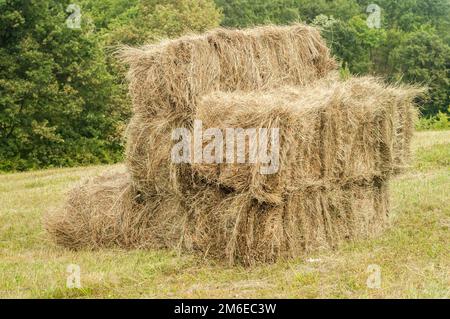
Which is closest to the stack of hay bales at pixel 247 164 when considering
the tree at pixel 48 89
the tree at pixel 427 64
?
the tree at pixel 48 89

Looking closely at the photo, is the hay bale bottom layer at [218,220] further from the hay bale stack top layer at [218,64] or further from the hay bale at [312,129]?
the hay bale stack top layer at [218,64]

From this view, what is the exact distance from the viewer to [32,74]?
3145 centimetres

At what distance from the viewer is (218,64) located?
36.3ft

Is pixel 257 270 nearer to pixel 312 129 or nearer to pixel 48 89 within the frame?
pixel 312 129

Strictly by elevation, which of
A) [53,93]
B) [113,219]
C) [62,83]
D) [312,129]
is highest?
[312,129]

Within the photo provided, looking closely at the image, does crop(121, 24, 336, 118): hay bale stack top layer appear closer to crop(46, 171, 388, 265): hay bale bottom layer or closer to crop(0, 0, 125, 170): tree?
crop(46, 171, 388, 265): hay bale bottom layer

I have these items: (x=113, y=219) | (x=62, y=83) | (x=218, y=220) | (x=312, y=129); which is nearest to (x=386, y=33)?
(x=62, y=83)

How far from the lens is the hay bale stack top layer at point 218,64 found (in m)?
10.5

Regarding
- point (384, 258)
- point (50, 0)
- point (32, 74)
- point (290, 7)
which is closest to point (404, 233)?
point (384, 258)

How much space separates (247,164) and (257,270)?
131 centimetres

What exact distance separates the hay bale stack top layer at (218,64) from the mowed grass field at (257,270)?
7.52 feet

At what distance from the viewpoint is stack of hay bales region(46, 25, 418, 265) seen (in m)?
9.27

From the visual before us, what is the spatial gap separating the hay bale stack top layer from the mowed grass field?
2.29m

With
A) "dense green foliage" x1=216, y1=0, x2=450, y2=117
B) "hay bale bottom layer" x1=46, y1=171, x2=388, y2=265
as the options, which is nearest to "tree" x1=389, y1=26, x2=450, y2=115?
"dense green foliage" x1=216, y1=0, x2=450, y2=117
